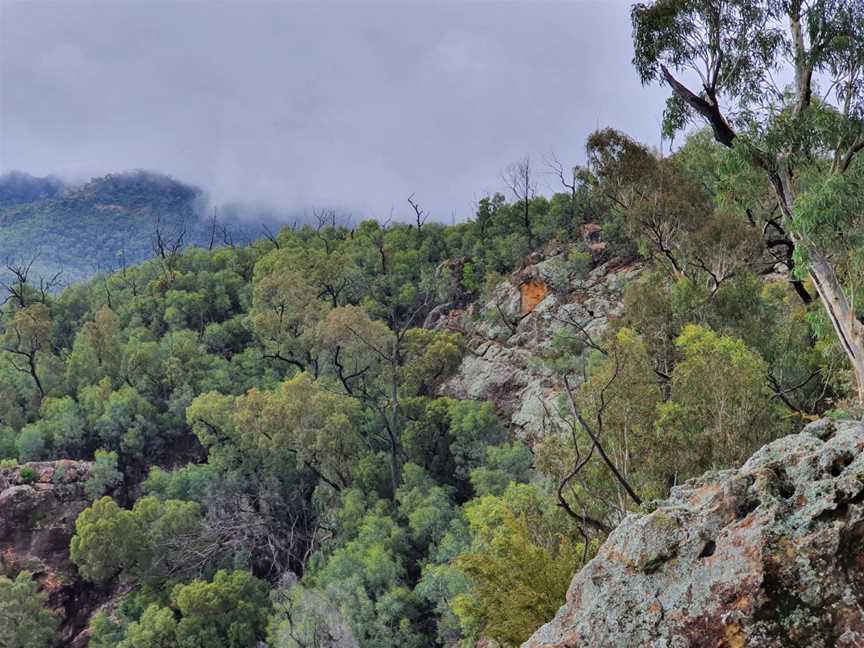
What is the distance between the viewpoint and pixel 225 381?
111 ft

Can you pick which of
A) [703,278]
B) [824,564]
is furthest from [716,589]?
[703,278]

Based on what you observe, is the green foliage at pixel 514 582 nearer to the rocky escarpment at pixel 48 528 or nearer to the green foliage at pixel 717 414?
the green foliage at pixel 717 414

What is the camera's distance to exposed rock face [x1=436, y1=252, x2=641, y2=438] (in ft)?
93.9

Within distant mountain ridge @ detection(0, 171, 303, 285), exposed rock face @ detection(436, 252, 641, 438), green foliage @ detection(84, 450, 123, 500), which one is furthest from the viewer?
distant mountain ridge @ detection(0, 171, 303, 285)

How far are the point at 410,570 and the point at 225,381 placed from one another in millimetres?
16283

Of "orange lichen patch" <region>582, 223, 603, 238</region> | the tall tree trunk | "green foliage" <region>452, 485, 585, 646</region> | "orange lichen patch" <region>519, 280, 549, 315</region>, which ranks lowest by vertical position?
"green foliage" <region>452, 485, 585, 646</region>

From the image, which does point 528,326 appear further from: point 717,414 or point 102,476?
point 102,476

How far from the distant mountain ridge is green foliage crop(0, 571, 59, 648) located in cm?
5658

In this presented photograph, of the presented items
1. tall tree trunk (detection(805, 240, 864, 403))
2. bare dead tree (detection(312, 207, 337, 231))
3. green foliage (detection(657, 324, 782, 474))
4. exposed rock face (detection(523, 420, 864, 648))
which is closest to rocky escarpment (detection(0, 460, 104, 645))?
green foliage (detection(657, 324, 782, 474))

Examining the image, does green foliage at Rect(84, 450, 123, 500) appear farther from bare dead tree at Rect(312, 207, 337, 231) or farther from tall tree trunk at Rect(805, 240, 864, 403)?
tall tree trunk at Rect(805, 240, 864, 403)

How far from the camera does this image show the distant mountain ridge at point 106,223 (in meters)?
91.7

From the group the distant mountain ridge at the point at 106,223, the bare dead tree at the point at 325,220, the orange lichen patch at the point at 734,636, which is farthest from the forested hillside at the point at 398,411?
the distant mountain ridge at the point at 106,223

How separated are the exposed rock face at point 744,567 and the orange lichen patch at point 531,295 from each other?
1106 inches

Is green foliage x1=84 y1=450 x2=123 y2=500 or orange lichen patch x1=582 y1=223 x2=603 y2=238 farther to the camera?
orange lichen patch x1=582 y1=223 x2=603 y2=238
